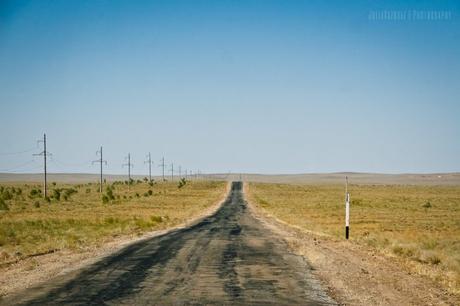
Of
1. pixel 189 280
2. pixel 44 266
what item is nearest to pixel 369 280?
pixel 189 280

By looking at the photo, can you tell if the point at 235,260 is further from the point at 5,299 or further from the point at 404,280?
the point at 5,299

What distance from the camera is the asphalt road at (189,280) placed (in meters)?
10.5

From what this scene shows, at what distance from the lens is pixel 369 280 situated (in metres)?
13.0

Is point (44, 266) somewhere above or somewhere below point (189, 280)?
below

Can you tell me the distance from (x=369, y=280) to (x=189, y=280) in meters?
4.58

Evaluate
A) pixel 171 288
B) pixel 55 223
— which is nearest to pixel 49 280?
pixel 171 288

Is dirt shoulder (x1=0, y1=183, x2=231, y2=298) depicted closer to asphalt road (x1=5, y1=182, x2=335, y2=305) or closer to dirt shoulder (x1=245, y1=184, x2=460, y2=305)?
asphalt road (x1=5, y1=182, x2=335, y2=305)

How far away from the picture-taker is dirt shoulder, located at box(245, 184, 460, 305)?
35.3 ft

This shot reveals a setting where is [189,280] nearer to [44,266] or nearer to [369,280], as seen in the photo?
[369,280]

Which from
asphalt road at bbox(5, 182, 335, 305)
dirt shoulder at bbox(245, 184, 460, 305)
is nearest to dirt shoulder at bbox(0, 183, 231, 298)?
asphalt road at bbox(5, 182, 335, 305)

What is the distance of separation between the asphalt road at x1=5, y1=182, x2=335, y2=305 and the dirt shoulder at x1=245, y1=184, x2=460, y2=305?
1.63 feet

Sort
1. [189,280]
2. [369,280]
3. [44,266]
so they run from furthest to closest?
[44,266], [369,280], [189,280]

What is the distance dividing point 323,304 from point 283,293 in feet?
4.30

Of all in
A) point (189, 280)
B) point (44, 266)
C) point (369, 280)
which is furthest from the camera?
point (44, 266)
